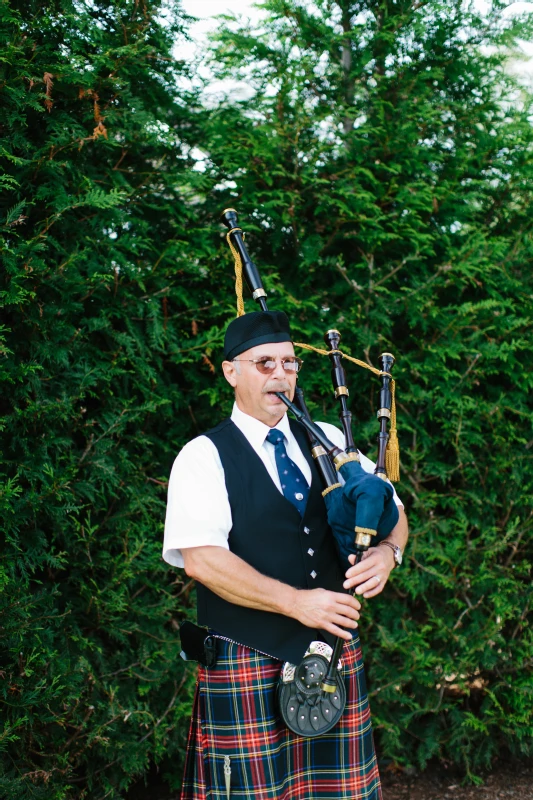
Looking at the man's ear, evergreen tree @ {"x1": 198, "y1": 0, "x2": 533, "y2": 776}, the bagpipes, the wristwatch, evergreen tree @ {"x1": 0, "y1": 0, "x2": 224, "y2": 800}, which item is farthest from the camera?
evergreen tree @ {"x1": 198, "y1": 0, "x2": 533, "y2": 776}

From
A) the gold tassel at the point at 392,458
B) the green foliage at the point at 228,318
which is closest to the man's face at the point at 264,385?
the gold tassel at the point at 392,458

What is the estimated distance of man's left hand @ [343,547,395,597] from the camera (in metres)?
1.75

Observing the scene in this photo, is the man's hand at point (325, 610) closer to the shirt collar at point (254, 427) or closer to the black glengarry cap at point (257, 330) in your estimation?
the shirt collar at point (254, 427)

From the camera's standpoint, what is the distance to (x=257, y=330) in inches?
79.0

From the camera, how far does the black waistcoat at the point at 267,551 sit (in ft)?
5.94

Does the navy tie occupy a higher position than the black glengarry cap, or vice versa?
the black glengarry cap

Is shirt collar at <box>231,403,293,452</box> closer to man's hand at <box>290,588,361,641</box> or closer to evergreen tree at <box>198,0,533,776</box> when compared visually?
man's hand at <box>290,588,361,641</box>

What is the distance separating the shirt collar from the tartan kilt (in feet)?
1.71

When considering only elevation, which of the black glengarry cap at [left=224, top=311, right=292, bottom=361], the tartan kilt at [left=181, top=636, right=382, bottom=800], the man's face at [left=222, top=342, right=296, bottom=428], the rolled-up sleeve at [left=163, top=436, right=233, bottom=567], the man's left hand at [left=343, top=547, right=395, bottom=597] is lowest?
the tartan kilt at [left=181, top=636, right=382, bottom=800]

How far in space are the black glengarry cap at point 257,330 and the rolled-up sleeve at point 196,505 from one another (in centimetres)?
31

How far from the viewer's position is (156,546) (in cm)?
283

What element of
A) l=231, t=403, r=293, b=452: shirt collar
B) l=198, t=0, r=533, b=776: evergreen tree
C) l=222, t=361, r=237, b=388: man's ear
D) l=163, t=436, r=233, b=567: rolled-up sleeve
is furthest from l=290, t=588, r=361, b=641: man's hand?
l=198, t=0, r=533, b=776: evergreen tree

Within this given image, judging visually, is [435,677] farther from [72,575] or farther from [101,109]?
[101,109]

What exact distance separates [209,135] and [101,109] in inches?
22.2
